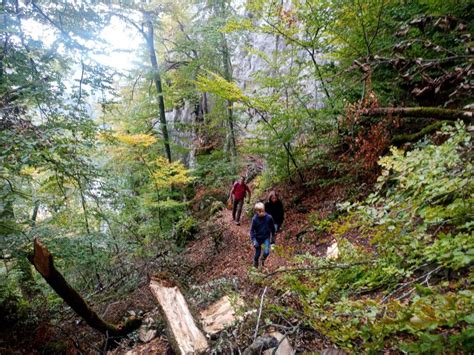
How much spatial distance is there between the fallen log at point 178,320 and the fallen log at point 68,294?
3.65 ft

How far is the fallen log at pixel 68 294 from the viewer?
4.19 metres

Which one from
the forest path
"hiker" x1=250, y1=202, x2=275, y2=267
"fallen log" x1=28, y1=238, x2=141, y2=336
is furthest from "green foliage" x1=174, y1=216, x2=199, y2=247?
"fallen log" x1=28, y1=238, x2=141, y2=336

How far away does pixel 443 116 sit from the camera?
5.17 m

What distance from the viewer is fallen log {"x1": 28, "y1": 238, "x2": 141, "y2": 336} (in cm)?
419

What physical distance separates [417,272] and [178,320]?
10.8ft

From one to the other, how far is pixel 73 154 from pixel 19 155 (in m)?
1.02

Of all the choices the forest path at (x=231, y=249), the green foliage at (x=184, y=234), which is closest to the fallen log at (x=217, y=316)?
the forest path at (x=231, y=249)

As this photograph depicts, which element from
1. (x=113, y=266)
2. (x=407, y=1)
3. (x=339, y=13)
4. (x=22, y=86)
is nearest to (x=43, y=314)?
(x=113, y=266)

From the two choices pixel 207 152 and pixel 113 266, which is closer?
pixel 113 266

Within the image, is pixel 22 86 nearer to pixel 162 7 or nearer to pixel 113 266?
pixel 113 266

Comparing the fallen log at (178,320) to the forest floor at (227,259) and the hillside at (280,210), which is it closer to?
the hillside at (280,210)

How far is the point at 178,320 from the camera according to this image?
14.2 feet

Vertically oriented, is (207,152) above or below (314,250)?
above

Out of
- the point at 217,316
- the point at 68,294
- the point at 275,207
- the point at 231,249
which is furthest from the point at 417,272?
the point at 231,249
